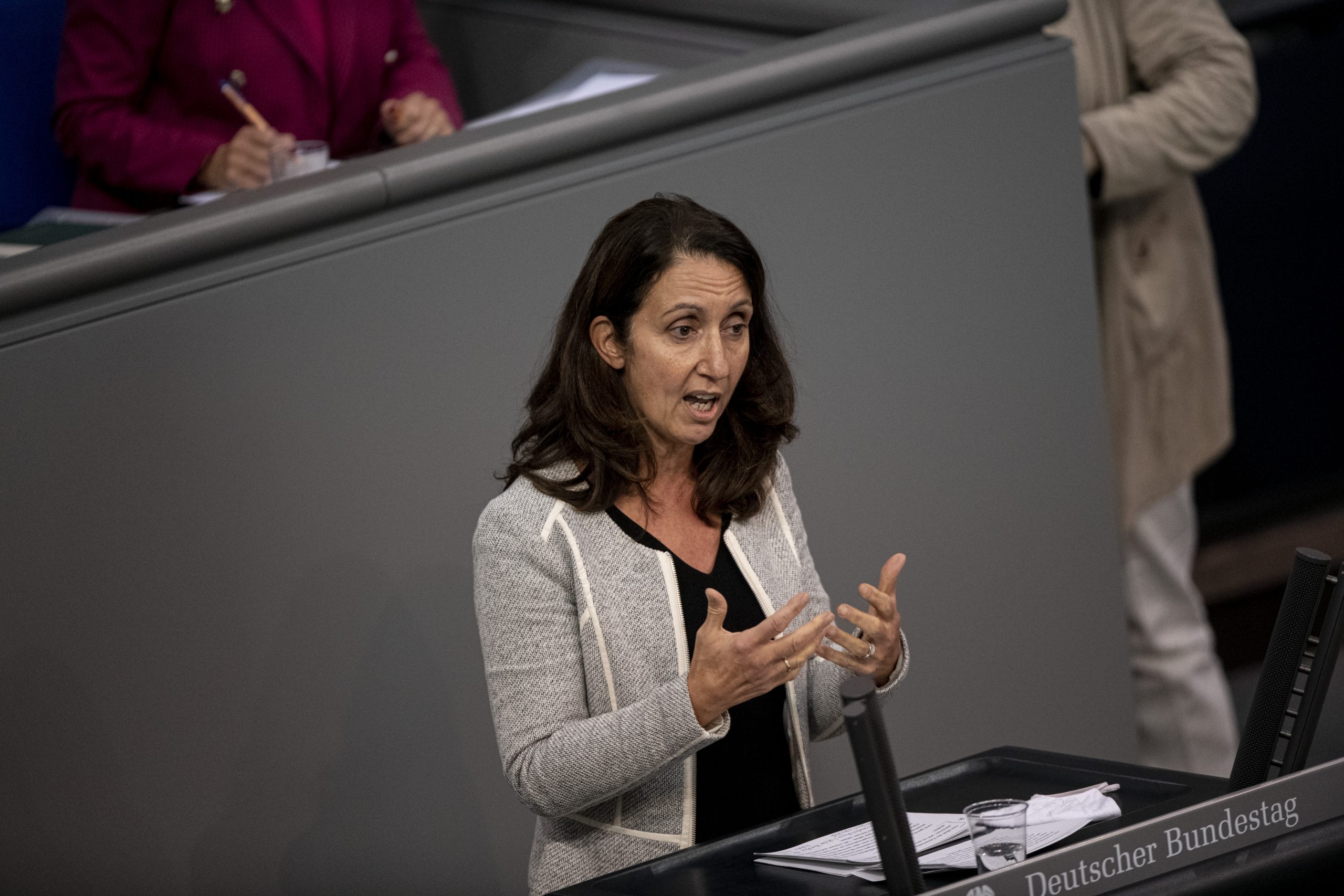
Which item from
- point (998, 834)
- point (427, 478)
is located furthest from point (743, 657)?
point (427, 478)

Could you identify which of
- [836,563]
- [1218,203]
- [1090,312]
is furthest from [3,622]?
[1218,203]

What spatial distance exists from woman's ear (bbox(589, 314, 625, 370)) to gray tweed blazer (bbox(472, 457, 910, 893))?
15 centimetres

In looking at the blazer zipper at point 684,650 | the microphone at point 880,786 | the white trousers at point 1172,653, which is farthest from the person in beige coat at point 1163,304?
the microphone at point 880,786

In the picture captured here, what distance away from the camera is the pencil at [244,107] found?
248 centimetres

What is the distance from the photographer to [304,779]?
6.98 ft

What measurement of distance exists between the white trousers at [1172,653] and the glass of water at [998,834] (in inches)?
75.8

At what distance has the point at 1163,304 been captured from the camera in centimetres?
315

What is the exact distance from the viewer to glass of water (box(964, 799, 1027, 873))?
1.37 meters

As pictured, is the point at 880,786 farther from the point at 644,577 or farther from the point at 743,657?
the point at 644,577

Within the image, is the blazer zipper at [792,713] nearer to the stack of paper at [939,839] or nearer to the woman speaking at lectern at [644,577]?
the woman speaking at lectern at [644,577]

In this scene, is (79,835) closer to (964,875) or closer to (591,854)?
(591,854)

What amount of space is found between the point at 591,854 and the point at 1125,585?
6.06ft

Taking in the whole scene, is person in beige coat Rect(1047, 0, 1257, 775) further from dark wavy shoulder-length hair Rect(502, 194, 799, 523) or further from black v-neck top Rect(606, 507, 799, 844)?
black v-neck top Rect(606, 507, 799, 844)

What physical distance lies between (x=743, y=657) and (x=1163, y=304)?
6.36 feet
